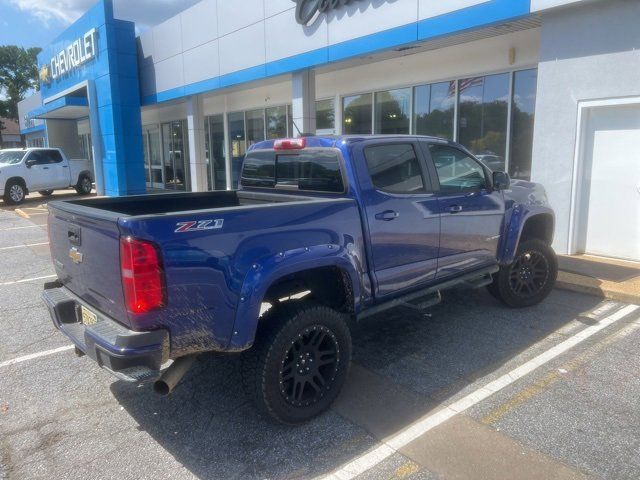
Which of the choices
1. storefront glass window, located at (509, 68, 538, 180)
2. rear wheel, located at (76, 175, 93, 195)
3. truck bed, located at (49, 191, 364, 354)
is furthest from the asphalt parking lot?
rear wheel, located at (76, 175, 93, 195)

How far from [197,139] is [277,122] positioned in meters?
A: 2.75

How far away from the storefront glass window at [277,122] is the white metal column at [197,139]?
2.24m

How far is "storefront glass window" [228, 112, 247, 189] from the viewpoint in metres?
16.8

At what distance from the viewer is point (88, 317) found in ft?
10.7

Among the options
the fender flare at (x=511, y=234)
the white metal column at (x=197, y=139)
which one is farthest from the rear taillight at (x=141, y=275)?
the white metal column at (x=197, y=139)

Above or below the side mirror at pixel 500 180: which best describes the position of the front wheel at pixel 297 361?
below

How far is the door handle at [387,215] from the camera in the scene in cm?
381

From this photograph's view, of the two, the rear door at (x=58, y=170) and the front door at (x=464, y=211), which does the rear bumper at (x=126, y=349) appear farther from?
the rear door at (x=58, y=170)

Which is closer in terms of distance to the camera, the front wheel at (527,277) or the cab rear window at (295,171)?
the cab rear window at (295,171)

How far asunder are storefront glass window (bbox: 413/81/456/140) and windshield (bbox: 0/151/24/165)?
14518 millimetres

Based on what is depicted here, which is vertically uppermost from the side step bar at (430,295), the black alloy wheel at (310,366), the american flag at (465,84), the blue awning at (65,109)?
the blue awning at (65,109)

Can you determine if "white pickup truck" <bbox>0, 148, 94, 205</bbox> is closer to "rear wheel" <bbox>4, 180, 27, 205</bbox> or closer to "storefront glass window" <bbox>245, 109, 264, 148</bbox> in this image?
"rear wheel" <bbox>4, 180, 27, 205</bbox>

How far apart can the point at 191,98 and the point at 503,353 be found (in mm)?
13771

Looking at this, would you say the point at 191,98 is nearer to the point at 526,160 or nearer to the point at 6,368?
the point at 526,160
